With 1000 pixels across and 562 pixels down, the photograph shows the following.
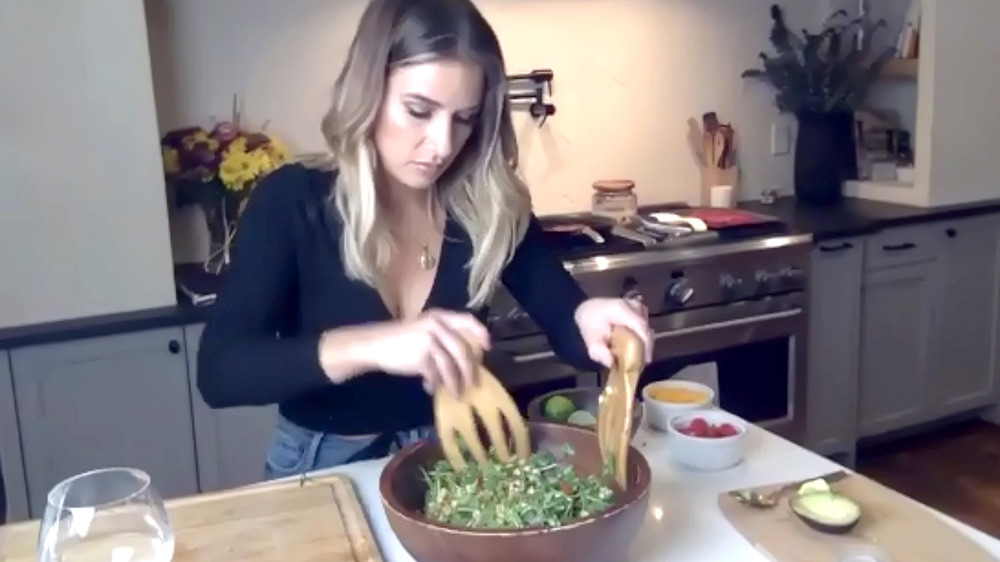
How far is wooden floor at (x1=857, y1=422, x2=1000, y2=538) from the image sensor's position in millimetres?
3066

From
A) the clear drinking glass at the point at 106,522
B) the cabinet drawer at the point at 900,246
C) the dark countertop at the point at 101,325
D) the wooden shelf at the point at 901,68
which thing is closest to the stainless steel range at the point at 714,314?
A: the cabinet drawer at the point at 900,246

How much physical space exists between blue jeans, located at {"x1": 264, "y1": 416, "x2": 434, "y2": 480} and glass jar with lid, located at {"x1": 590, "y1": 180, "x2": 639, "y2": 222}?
159 centimetres

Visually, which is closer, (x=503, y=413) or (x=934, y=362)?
(x=503, y=413)

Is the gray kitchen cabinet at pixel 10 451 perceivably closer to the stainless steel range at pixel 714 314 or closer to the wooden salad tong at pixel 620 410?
the stainless steel range at pixel 714 314

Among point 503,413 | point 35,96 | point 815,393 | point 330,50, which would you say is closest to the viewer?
point 503,413

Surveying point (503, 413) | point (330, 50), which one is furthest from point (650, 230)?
point (503, 413)

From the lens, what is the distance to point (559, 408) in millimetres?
1412

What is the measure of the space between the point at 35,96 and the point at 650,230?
1550mm

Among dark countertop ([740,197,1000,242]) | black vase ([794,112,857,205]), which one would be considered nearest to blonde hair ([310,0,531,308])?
dark countertop ([740,197,1000,242])

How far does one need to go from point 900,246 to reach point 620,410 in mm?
2248

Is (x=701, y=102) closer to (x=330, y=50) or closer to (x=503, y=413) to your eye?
(x=330, y=50)

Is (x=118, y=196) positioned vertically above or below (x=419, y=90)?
below

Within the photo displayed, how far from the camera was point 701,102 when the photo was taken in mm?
3404

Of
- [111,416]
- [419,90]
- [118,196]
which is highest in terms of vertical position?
[419,90]
